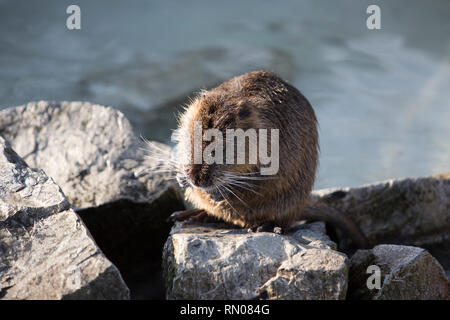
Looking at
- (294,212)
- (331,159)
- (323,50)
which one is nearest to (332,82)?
(323,50)

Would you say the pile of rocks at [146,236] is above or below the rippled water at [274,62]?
below

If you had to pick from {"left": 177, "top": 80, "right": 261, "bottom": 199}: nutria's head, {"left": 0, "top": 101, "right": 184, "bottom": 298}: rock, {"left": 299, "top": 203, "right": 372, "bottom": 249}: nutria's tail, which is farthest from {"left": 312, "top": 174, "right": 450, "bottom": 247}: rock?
{"left": 0, "top": 101, "right": 184, "bottom": 298}: rock

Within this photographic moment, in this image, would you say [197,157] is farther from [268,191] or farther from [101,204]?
[101,204]

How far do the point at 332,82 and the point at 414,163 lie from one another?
9.03ft

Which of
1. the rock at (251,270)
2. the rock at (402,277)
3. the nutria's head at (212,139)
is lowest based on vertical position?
the rock at (402,277)

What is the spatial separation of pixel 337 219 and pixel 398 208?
856 mm

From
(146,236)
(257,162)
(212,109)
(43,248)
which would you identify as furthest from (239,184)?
(43,248)

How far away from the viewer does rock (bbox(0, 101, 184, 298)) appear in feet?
15.4

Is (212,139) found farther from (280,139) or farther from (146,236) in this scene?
(146,236)

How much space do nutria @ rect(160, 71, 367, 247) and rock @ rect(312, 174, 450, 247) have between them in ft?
2.78

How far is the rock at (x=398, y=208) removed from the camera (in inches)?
204

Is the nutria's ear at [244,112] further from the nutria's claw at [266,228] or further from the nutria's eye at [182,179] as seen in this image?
the nutria's claw at [266,228]

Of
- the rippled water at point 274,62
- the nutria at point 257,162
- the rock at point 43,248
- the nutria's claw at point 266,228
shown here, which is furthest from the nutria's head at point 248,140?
the rippled water at point 274,62

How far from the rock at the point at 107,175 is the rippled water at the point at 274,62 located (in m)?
3.07
